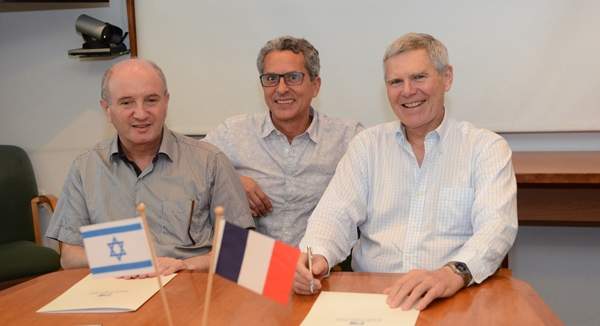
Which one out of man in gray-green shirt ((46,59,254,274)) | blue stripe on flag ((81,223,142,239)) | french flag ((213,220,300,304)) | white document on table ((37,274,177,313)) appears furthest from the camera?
A: man in gray-green shirt ((46,59,254,274))

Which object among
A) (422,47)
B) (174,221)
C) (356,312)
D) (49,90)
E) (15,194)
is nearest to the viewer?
(356,312)

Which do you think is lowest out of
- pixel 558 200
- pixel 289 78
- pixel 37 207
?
pixel 37 207

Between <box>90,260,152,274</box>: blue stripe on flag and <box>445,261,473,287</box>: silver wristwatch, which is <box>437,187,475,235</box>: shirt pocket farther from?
<box>90,260,152,274</box>: blue stripe on flag

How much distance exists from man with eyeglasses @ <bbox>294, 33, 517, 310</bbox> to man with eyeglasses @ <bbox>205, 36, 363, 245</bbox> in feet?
1.77

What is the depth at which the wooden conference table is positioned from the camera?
1.52m

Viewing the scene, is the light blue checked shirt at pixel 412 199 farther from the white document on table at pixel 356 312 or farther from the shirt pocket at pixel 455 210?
the white document on table at pixel 356 312

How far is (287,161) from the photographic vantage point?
9.34 ft

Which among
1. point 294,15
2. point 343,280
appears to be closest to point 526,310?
point 343,280

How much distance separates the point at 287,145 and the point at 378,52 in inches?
33.8

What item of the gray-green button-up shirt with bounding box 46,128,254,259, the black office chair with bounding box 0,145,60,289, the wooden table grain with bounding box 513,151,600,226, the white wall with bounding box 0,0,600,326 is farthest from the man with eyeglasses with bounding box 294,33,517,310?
the black office chair with bounding box 0,145,60,289

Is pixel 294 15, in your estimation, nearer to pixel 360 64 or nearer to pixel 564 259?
pixel 360 64

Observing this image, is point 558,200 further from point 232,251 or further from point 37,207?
point 37,207

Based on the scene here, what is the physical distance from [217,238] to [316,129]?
161 cm

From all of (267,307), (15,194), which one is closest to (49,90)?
(15,194)
